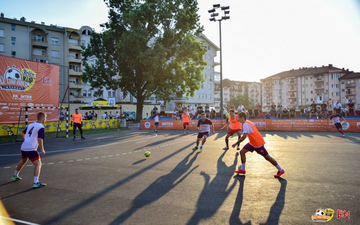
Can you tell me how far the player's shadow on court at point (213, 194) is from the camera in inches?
169

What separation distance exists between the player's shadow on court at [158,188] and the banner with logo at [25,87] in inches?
622

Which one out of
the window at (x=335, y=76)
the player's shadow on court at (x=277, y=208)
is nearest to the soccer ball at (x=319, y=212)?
the player's shadow on court at (x=277, y=208)

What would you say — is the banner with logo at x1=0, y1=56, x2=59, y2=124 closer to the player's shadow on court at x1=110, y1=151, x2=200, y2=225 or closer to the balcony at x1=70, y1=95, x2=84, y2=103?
the player's shadow on court at x1=110, y1=151, x2=200, y2=225

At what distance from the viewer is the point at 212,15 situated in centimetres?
2592

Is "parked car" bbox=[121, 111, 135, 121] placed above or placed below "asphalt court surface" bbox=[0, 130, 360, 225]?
above

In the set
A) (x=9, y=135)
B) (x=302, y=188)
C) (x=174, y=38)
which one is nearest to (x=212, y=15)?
(x=174, y=38)

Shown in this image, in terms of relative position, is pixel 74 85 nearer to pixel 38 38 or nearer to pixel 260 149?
pixel 38 38

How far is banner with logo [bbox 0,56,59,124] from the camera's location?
17.8 metres

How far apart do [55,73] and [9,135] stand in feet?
20.5

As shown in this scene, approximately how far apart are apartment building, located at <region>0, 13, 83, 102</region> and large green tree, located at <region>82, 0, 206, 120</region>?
19920 millimetres

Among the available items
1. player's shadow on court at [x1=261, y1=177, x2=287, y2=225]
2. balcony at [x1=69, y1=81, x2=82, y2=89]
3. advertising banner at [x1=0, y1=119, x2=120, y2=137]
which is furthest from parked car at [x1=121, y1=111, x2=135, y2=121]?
player's shadow on court at [x1=261, y1=177, x2=287, y2=225]

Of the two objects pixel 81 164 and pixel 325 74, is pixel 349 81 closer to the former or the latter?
pixel 325 74

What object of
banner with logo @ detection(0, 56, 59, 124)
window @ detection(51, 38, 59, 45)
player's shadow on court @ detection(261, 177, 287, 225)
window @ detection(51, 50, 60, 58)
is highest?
window @ detection(51, 38, 59, 45)

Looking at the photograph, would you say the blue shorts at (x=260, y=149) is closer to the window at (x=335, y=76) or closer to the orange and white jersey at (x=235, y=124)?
the orange and white jersey at (x=235, y=124)
